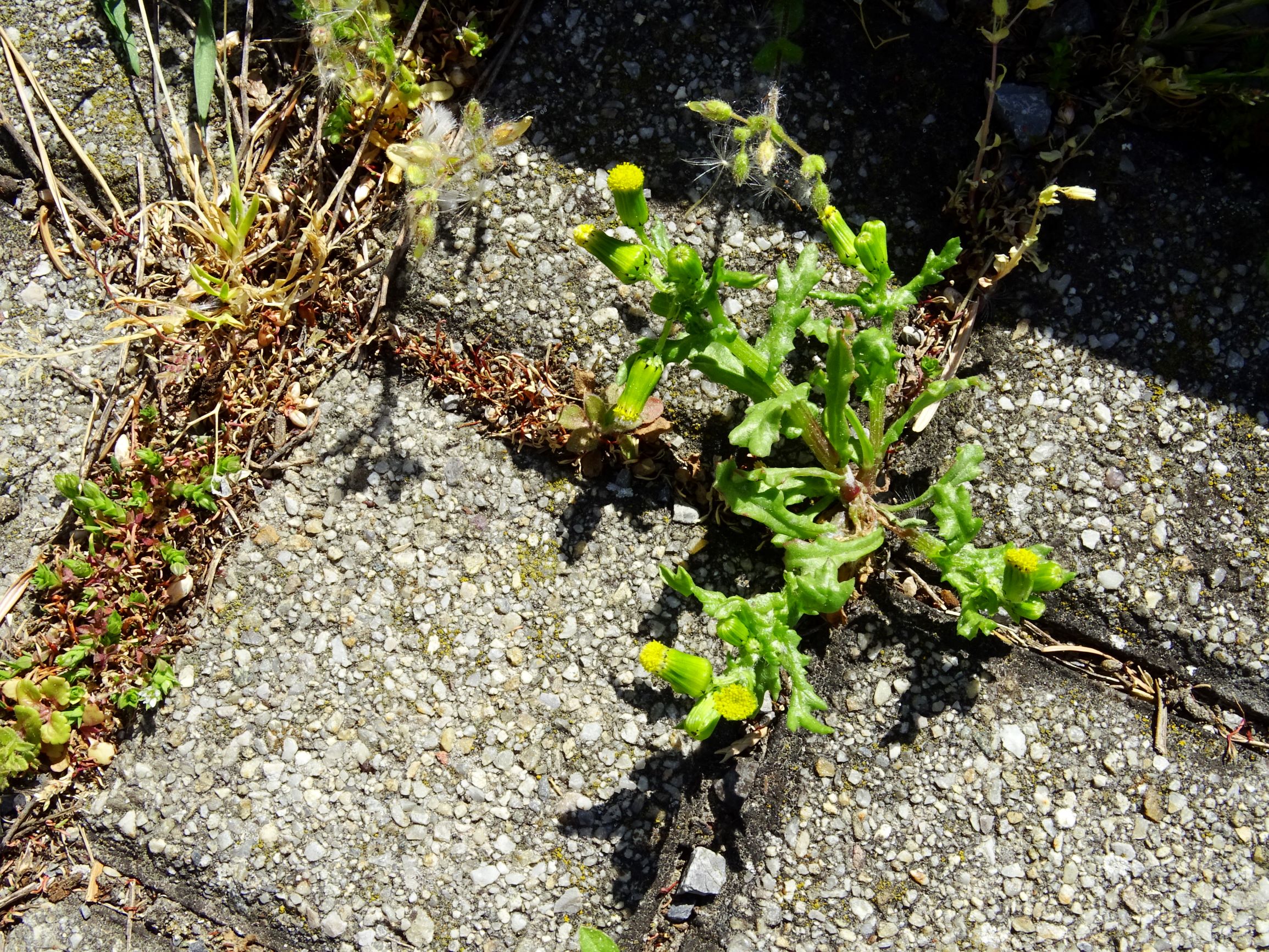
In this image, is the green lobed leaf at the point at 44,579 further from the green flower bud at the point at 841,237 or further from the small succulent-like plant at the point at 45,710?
the green flower bud at the point at 841,237

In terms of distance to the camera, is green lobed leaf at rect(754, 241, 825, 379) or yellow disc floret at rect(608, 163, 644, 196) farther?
green lobed leaf at rect(754, 241, 825, 379)

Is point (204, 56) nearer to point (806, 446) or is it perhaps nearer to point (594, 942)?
point (806, 446)

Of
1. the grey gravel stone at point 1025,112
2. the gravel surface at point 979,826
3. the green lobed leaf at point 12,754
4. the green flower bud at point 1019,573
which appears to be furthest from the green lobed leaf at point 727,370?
the green lobed leaf at point 12,754

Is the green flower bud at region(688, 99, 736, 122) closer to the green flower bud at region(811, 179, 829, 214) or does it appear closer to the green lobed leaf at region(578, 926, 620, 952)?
the green flower bud at region(811, 179, 829, 214)

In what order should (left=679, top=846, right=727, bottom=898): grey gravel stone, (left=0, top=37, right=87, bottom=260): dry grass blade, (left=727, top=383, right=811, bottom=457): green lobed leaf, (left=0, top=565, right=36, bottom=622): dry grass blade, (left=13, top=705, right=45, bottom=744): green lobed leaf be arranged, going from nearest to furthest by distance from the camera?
(left=727, top=383, right=811, bottom=457): green lobed leaf
(left=679, top=846, right=727, bottom=898): grey gravel stone
(left=13, top=705, right=45, bottom=744): green lobed leaf
(left=0, top=565, right=36, bottom=622): dry grass blade
(left=0, top=37, right=87, bottom=260): dry grass blade

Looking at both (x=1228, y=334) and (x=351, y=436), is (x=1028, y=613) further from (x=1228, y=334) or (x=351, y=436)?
(x=351, y=436)

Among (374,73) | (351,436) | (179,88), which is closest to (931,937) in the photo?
(351,436)

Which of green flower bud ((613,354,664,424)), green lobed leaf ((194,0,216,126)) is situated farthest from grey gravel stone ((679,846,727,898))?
green lobed leaf ((194,0,216,126))
